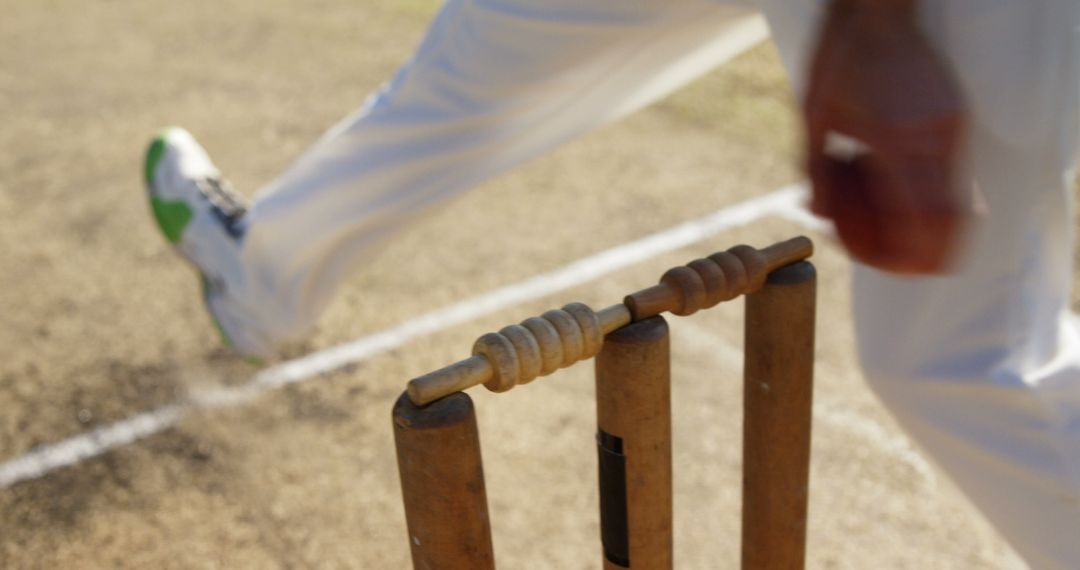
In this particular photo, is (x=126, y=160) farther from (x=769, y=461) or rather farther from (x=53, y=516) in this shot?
(x=769, y=461)

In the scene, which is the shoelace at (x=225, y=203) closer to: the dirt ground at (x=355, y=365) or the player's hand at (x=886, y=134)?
the dirt ground at (x=355, y=365)

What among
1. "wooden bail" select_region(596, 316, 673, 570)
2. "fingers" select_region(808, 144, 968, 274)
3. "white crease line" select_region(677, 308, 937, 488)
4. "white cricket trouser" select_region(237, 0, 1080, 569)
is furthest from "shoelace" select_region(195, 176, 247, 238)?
"fingers" select_region(808, 144, 968, 274)

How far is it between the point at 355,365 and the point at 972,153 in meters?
1.74

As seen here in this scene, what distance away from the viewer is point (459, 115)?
2182mm

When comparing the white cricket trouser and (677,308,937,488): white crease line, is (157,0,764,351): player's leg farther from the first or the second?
(677,308,937,488): white crease line

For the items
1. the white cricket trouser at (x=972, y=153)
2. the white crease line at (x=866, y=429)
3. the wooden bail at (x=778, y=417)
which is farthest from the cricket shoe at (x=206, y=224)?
the wooden bail at (x=778, y=417)

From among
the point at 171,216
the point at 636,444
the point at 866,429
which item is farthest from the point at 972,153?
the point at 171,216

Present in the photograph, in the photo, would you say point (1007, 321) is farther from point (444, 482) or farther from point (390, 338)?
point (390, 338)

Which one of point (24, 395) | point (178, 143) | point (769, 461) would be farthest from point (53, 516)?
point (769, 461)

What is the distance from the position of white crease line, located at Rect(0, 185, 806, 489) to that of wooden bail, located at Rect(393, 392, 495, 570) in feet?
4.36

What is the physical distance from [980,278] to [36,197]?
3082 millimetres

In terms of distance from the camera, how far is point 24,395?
286cm

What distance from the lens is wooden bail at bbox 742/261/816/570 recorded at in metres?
1.58

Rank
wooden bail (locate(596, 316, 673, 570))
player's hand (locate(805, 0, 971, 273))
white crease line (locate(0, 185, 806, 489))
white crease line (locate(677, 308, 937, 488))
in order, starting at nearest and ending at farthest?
player's hand (locate(805, 0, 971, 273)), wooden bail (locate(596, 316, 673, 570)), white crease line (locate(677, 308, 937, 488)), white crease line (locate(0, 185, 806, 489))
